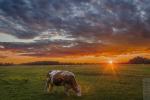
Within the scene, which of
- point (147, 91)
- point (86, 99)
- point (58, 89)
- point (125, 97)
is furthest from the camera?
point (58, 89)

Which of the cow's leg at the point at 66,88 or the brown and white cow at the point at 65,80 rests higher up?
the brown and white cow at the point at 65,80

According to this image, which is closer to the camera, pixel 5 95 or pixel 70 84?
pixel 70 84

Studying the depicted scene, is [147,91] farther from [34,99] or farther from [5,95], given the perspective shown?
[5,95]

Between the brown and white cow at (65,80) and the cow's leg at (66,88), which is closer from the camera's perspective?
the brown and white cow at (65,80)

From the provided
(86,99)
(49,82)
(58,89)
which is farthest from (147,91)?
(58,89)

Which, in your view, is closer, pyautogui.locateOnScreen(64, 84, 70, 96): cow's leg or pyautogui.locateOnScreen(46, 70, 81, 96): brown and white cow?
pyautogui.locateOnScreen(46, 70, 81, 96): brown and white cow

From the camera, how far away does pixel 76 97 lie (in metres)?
24.0

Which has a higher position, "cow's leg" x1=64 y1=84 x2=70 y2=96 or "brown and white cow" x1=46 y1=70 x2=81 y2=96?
"brown and white cow" x1=46 y1=70 x2=81 y2=96

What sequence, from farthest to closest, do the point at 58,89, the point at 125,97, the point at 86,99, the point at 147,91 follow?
the point at 58,89 < the point at 125,97 < the point at 86,99 < the point at 147,91

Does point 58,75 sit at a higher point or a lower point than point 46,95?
higher

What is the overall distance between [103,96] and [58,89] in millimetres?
5173

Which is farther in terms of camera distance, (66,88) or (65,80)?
(66,88)

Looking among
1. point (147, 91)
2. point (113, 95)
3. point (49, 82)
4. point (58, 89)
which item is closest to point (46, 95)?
point (49, 82)

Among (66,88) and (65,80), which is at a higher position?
(65,80)
